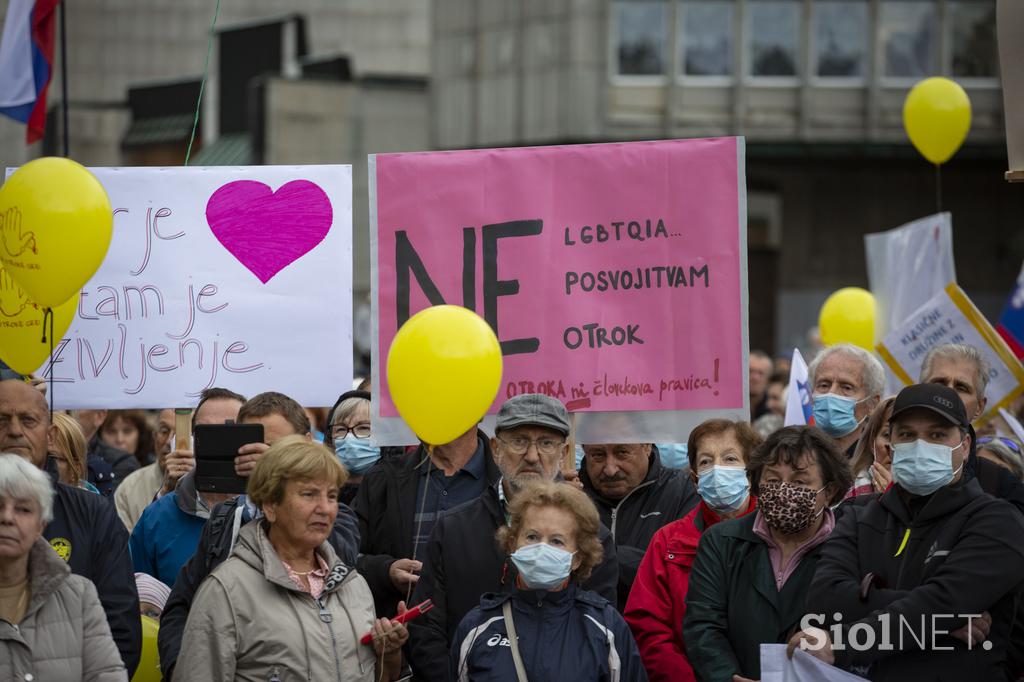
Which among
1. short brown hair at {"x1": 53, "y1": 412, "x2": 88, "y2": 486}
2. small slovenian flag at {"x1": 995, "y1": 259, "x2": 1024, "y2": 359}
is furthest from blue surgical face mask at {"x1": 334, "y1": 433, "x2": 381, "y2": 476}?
small slovenian flag at {"x1": 995, "y1": 259, "x2": 1024, "y2": 359}

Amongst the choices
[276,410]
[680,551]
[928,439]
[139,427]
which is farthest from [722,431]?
[139,427]

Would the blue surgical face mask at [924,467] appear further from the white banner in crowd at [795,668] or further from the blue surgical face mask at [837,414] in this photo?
the blue surgical face mask at [837,414]

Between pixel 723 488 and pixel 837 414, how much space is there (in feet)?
4.49

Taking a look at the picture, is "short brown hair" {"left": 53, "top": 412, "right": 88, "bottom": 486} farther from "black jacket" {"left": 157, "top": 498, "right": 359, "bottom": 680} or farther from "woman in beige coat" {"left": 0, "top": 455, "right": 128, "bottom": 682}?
"woman in beige coat" {"left": 0, "top": 455, "right": 128, "bottom": 682}

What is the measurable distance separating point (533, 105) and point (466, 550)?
863 inches

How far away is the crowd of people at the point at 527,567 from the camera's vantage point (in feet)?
17.1

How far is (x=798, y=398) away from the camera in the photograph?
339 inches

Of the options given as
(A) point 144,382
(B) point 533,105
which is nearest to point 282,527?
(A) point 144,382

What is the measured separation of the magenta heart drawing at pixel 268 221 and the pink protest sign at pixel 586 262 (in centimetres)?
42

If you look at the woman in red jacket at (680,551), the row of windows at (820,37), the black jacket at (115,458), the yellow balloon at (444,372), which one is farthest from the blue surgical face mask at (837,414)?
the row of windows at (820,37)

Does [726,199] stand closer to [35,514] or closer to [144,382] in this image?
[144,382]

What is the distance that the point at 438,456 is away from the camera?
660 centimetres

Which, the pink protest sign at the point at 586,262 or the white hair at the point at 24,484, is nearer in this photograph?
the white hair at the point at 24,484

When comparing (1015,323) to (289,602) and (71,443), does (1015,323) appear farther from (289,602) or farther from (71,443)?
(289,602)
